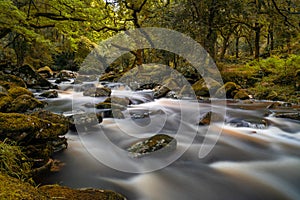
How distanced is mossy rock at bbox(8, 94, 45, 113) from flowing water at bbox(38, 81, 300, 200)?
2327 mm

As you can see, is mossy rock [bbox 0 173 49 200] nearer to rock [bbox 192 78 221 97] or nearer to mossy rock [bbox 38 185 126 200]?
mossy rock [bbox 38 185 126 200]

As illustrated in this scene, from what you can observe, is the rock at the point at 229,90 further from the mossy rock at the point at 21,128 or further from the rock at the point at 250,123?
the mossy rock at the point at 21,128

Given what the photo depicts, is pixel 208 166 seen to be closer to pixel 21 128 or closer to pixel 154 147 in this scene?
pixel 154 147

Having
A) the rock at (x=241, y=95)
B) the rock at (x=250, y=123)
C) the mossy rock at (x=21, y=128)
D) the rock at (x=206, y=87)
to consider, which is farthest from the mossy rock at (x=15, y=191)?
the rock at (x=206, y=87)

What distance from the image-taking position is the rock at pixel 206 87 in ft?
38.8

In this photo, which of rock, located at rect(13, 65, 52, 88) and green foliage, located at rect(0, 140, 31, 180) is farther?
rock, located at rect(13, 65, 52, 88)

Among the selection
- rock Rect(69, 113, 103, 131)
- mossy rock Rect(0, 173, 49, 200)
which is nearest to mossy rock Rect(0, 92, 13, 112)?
rock Rect(69, 113, 103, 131)

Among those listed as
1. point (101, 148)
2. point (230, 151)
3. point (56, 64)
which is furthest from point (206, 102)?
point (56, 64)

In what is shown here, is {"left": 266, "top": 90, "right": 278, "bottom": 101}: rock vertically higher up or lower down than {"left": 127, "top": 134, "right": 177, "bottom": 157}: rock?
higher up

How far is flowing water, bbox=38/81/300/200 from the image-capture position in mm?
3240

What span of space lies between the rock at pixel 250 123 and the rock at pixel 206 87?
4.88 metres

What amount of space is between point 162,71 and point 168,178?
1479 centimetres

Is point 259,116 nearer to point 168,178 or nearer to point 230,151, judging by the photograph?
point 230,151

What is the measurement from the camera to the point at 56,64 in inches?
1019
